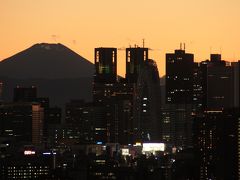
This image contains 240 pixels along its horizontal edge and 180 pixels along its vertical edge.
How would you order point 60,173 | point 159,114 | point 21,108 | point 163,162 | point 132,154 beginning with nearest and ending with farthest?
point 60,173
point 163,162
point 132,154
point 21,108
point 159,114

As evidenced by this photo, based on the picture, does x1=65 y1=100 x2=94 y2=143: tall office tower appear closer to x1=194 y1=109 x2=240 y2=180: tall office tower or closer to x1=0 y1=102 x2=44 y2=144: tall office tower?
x1=0 y1=102 x2=44 y2=144: tall office tower

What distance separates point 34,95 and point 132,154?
10540mm

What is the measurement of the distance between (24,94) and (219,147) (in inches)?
931

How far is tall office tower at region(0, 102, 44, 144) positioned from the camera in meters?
73.2

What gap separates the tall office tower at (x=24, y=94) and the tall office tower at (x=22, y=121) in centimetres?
132

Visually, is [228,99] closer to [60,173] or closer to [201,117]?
[201,117]

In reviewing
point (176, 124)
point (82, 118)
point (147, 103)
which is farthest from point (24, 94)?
point (176, 124)

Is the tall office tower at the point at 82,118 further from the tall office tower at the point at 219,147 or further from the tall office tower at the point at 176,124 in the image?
the tall office tower at the point at 219,147

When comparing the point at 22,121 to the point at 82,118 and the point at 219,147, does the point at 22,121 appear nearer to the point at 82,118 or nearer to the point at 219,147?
the point at 82,118

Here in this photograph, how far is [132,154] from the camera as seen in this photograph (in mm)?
70062

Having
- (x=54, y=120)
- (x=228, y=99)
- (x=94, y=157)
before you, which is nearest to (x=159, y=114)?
(x=54, y=120)

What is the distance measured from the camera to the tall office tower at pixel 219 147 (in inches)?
2192

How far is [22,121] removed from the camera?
243 feet

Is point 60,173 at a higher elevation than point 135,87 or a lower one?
lower
